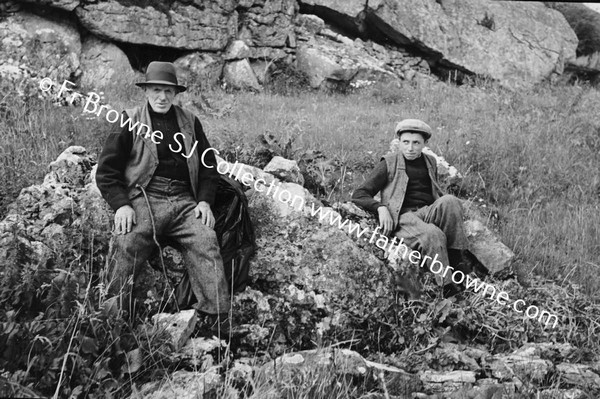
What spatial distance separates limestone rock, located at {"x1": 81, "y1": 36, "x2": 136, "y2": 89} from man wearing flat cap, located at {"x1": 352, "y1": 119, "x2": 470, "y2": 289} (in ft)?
19.0

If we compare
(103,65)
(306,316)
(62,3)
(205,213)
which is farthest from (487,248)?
(62,3)

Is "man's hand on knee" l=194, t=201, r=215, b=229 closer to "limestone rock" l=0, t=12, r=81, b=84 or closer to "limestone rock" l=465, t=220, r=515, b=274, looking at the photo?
"limestone rock" l=465, t=220, r=515, b=274

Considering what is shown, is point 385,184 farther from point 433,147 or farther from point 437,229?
point 433,147

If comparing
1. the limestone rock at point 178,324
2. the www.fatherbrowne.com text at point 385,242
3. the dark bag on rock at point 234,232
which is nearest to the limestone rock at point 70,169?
the www.fatherbrowne.com text at point 385,242

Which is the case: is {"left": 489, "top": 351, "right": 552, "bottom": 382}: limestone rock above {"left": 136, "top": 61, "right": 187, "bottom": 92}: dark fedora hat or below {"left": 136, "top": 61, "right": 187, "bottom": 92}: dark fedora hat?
below

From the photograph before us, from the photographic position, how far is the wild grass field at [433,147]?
564 centimetres

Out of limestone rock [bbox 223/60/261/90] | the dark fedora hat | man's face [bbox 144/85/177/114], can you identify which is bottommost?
limestone rock [bbox 223/60/261/90]

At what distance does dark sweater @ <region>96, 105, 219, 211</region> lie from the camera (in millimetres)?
4012

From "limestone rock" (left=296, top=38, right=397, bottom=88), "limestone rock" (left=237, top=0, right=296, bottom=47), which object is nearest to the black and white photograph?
"limestone rock" (left=296, top=38, right=397, bottom=88)

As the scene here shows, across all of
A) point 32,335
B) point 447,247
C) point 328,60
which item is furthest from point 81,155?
point 328,60

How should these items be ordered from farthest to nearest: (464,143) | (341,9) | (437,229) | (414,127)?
(341,9)
(464,143)
(414,127)
(437,229)

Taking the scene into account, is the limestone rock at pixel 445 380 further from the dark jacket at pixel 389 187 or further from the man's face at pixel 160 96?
the man's face at pixel 160 96

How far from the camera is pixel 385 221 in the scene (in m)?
5.00

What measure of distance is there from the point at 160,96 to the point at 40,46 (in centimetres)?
643
